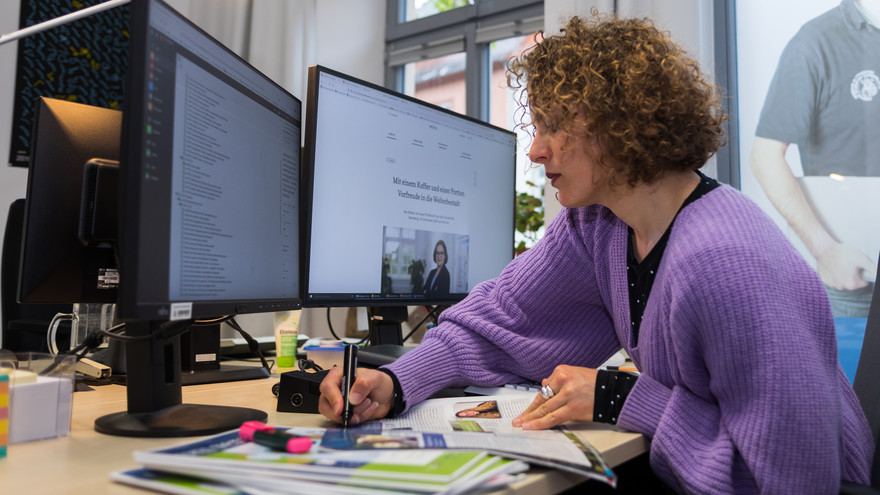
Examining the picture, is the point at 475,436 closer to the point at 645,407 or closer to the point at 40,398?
the point at 645,407

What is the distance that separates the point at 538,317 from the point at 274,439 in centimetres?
64

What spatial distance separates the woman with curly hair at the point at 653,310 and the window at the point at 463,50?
1871mm

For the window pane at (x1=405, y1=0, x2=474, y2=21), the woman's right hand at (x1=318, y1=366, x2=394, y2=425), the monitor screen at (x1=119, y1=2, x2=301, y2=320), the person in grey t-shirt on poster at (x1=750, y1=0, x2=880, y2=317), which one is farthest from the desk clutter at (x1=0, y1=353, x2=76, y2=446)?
the window pane at (x1=405, y1=0, x2=474, y2=21)

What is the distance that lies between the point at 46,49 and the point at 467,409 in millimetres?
2904

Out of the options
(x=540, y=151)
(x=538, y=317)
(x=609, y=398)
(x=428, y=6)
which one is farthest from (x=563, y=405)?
(x=428, y=6)

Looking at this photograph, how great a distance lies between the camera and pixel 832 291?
2229 millimetres

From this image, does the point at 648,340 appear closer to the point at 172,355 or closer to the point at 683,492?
the point at 683,492

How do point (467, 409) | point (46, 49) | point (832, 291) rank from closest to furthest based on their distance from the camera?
point (467, 409) → point (832, 291) → point (46, 49)

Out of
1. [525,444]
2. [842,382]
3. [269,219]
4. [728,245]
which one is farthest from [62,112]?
[842,382]

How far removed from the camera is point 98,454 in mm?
620

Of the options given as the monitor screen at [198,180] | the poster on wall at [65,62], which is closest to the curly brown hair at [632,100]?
the monitor screen at [198,180]

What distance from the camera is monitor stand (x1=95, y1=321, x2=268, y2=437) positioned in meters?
0.72

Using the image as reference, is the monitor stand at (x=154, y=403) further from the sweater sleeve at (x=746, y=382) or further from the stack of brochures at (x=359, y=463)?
the sweater sleeve at (x=746, y=382)

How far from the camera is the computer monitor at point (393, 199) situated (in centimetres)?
114
